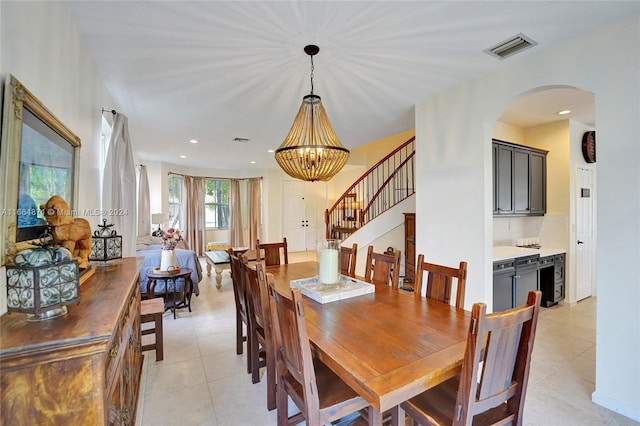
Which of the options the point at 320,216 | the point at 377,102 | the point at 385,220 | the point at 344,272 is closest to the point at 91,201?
the point at 344,272

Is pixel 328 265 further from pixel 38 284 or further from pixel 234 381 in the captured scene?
pixel 38 284

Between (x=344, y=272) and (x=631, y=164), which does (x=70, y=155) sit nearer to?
(x=344, y=272)

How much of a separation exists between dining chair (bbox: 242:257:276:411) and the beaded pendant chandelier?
0.90m

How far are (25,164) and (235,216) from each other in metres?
7.93

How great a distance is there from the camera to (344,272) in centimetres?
295

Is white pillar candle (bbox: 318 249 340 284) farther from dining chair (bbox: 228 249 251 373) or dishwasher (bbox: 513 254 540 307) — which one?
dishwasher (bbox: 513 254 540 307)

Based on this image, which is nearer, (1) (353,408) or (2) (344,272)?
(1) (353,408)

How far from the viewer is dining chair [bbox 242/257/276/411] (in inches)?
73.5

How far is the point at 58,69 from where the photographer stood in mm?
1733

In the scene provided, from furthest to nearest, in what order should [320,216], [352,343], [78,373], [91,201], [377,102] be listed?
1. [320,216]
2. [377,102]
3. [91,201]
4. [352,343]
5. [78,373]

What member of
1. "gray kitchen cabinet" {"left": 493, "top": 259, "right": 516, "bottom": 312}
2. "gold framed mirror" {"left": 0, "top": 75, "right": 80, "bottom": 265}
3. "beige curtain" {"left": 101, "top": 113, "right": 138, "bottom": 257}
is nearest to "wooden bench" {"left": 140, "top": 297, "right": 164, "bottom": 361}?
"beige curtain" {"left": 101, "top": 113, "right": 138, "bottom": 257}

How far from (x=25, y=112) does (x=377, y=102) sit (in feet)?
10.5

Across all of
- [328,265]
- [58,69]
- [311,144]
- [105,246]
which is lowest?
[328,265]

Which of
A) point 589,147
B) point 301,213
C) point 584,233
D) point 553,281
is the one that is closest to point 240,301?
point 553,281
